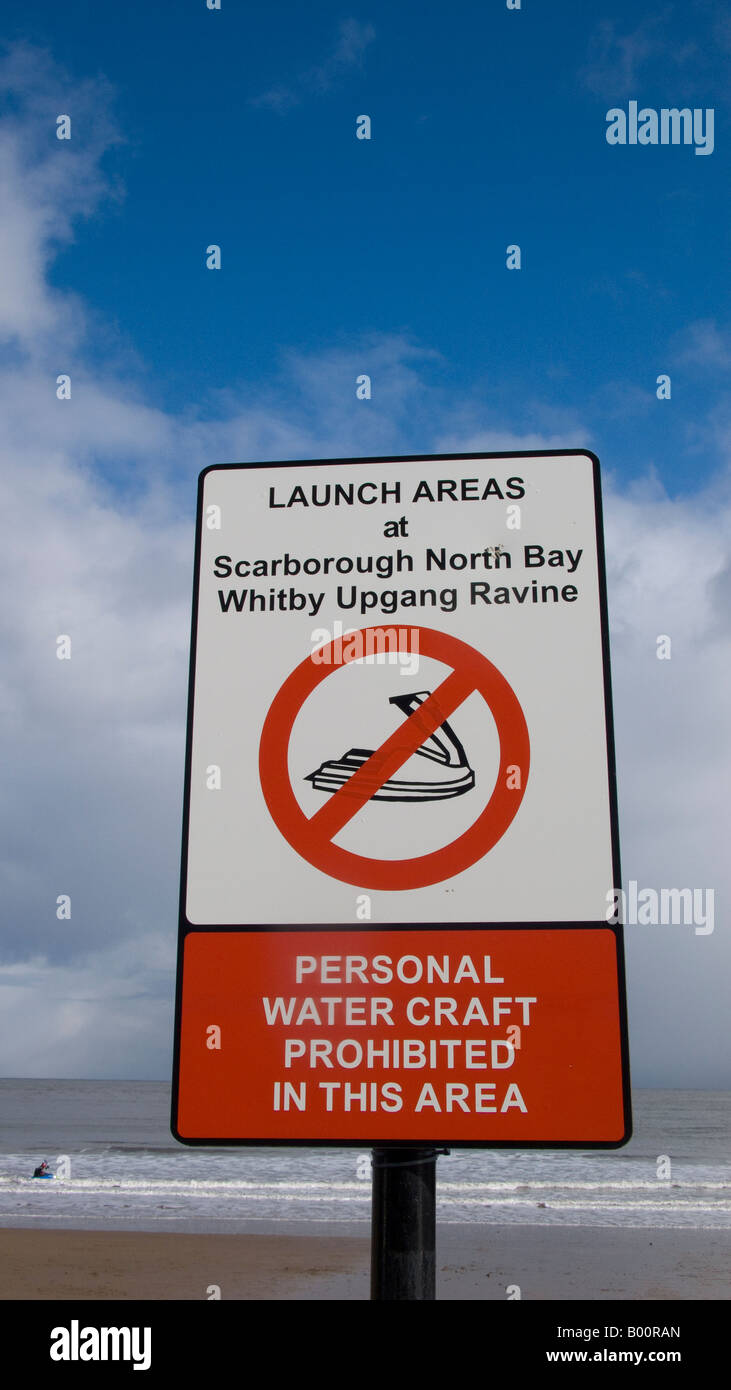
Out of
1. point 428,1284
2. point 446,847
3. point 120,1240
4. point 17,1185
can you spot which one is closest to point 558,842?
point 446,847

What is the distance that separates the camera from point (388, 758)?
5.45ft

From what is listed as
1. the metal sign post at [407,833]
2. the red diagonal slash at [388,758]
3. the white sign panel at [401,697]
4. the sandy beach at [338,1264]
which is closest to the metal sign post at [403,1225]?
the metal sign post at [407,833]

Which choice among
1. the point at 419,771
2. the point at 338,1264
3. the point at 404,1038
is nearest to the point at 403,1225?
the point at 404,1038

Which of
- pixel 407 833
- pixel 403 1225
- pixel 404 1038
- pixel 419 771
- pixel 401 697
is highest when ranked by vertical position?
pixel 401 697

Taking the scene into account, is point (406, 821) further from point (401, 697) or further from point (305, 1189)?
point (305, 1189)

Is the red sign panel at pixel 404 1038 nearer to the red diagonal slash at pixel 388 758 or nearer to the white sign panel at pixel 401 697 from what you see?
the white sign panel at pixel 401 697

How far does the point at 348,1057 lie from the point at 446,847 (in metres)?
0.36

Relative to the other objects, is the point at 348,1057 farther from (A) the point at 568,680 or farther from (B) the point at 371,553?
(B) the point at 371,553

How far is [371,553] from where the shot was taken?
181 centimetres

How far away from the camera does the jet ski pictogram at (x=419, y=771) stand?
1646mm

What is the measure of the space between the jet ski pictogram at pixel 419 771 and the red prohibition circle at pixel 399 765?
0.04 ft

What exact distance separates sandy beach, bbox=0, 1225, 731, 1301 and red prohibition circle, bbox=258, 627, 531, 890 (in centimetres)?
1141

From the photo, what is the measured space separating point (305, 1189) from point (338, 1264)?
7.87 meters

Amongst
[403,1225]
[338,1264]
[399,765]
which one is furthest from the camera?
[338,1264]
